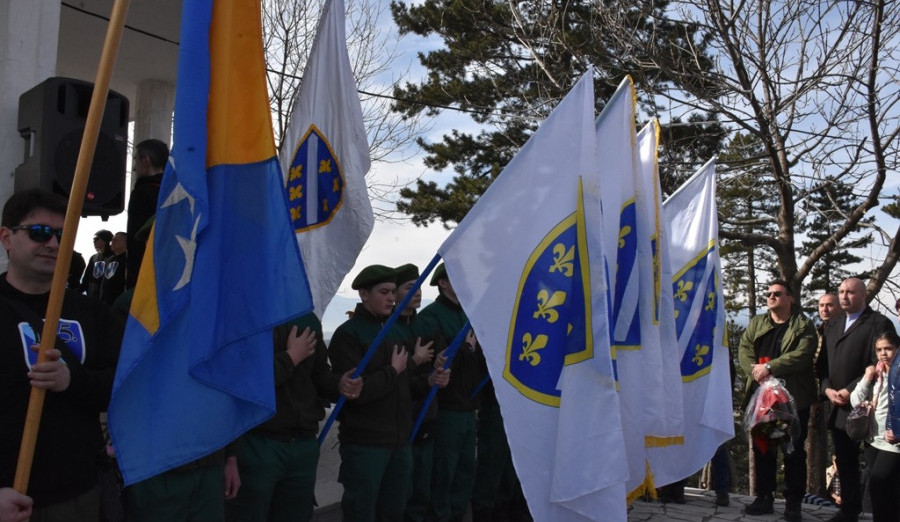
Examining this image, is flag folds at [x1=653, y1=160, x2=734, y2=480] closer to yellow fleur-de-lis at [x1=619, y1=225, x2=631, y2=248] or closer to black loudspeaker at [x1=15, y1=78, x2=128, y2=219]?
yellow fleur-de-lis at [x1=619, y1=225, x2=631, y2=248]

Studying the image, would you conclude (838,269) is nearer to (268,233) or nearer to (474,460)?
(474,460)

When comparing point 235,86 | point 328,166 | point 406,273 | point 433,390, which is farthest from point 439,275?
point 235,86

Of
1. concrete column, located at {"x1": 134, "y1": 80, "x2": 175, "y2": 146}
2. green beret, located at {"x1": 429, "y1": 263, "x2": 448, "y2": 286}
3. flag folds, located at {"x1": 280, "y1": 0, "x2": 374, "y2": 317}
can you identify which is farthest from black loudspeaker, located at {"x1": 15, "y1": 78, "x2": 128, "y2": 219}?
concrete column, located at {"x1": 134, "y1": 80, "x2": 175, "y2": 146}

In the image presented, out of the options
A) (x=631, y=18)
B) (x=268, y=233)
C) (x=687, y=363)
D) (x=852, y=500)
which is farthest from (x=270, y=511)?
(x=631, y=18)

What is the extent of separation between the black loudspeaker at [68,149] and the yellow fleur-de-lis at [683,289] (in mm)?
3933

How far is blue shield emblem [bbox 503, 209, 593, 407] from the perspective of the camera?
4293mm

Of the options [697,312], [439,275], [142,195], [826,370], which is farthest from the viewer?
[826,370]

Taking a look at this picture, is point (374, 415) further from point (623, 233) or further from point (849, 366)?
point (849, 366)

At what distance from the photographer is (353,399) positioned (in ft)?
17.0

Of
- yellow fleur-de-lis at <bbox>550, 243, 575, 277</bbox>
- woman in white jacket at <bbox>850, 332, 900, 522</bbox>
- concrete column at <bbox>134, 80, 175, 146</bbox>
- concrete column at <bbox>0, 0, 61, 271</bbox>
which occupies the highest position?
concrete column at <bbox>134, 80, 175, 146</bbox>

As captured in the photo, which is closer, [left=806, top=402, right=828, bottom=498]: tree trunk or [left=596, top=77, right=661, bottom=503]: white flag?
[left=596, top=77, right=661, bottom=503]: white flag

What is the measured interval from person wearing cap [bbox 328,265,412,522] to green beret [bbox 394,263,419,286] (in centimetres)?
45

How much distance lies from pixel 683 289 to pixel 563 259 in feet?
8.48

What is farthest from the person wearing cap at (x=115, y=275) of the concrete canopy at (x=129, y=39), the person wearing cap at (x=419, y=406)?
the person wearing cap at (x=419, y=406)
